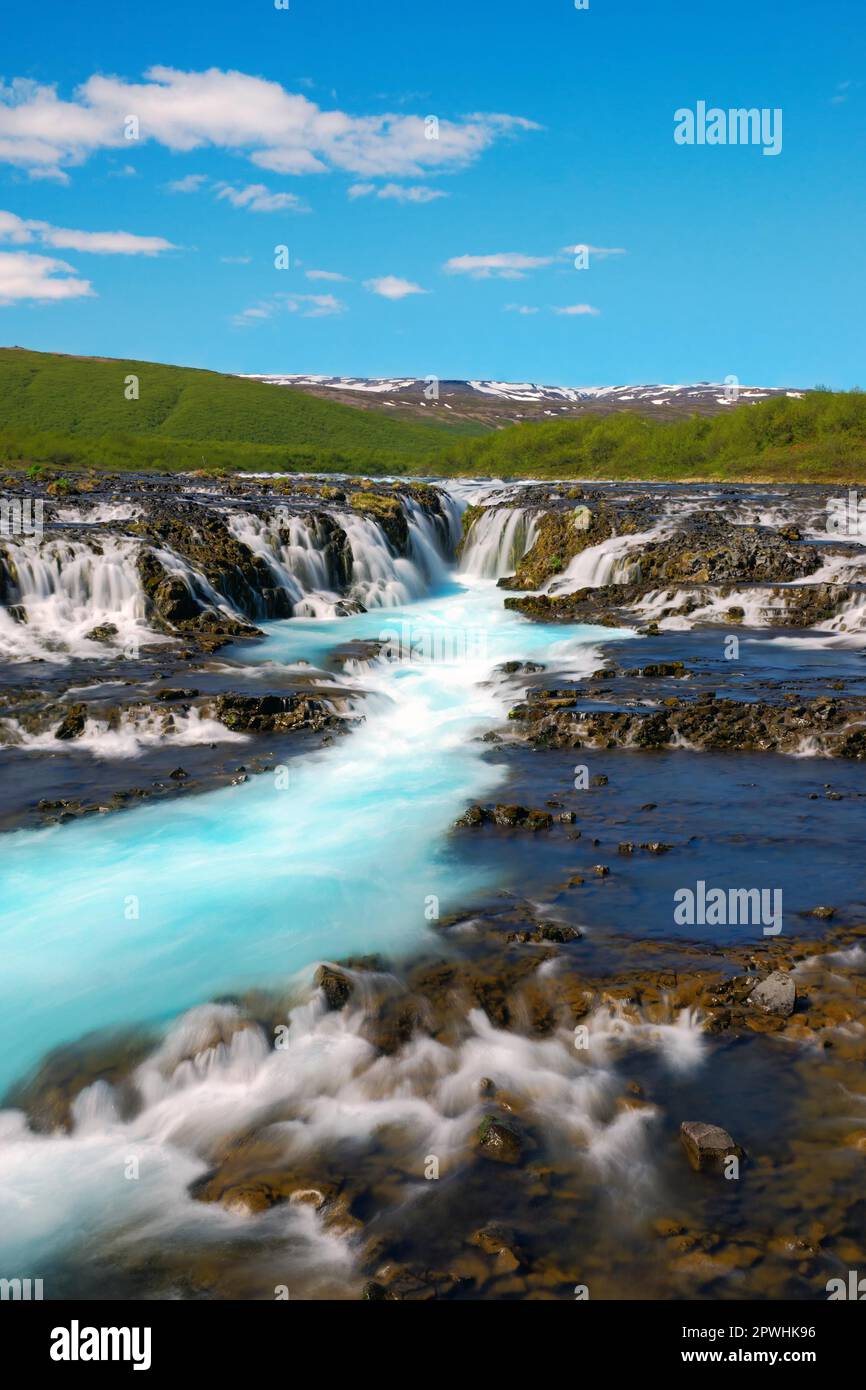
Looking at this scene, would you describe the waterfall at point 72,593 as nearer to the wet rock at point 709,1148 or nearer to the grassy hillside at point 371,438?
Result: the wet rock at point 709,1148

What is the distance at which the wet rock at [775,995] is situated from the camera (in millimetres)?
8602

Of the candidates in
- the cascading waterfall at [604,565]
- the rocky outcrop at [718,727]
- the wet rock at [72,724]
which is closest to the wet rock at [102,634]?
the wet rock at [72,724]

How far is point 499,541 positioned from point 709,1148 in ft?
115

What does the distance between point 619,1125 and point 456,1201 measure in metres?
1.50

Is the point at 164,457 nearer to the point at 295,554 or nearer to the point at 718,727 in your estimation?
the point at 295,554

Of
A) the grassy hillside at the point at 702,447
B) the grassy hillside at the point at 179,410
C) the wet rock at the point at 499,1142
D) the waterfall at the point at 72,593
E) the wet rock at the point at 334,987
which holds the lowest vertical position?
the wet rock at the point at 499,1142

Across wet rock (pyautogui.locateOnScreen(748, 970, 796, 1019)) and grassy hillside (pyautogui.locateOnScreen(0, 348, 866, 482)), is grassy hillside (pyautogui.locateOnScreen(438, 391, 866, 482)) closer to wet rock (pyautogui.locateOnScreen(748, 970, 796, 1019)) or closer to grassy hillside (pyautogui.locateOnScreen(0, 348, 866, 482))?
grassy hillside (pyautogui.locateOnScreen(0, 348, 866, 482))

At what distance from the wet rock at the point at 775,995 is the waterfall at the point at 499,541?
31.6 meters

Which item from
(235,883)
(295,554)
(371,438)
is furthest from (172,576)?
(371,438)

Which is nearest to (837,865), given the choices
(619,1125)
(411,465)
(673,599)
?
(619,1125)

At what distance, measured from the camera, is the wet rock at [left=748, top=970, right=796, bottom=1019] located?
8602mm

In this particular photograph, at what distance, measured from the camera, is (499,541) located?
1593 inches

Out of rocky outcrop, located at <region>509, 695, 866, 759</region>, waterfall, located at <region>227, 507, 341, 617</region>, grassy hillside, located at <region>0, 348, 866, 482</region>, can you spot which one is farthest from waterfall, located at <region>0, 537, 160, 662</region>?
grassy hillside, located at <region>0, 348, 866, 482</region>

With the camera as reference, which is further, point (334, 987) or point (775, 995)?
point (334, 987)
